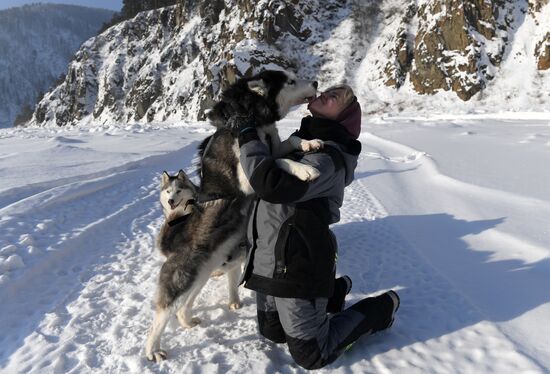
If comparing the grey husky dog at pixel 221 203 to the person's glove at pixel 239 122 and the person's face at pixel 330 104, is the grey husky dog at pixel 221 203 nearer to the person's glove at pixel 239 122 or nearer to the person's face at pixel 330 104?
the person's glove at pixel 239 122

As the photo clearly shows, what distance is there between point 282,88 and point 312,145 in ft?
2.86

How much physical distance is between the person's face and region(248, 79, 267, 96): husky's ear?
1.85 ft

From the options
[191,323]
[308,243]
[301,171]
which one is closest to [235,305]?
[191,323]

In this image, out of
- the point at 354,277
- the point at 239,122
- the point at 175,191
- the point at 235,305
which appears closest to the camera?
the point at 239,122

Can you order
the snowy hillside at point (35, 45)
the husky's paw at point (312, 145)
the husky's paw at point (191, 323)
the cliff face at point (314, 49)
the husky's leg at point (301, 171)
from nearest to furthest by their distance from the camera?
1. the husky's leg at point (301, 171)
2. the husky's paw at point (312, 145)
3. the husky's paw at point (191, 323)
4. the cliff face at point (314, 49)
5. the snowy hillside at point (35, 45)

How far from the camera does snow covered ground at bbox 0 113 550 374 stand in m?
2.67

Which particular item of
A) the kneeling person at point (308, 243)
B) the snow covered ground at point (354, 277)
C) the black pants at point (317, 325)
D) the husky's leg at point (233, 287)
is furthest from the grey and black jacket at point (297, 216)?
the husky's leg at point (233, 287)

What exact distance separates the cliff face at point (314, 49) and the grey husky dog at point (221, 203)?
36.1ft

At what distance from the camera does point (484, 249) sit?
4211mm

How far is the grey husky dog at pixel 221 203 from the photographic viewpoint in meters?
2.88

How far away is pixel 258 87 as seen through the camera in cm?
317

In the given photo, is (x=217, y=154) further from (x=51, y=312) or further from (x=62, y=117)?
(x=62, y=117)

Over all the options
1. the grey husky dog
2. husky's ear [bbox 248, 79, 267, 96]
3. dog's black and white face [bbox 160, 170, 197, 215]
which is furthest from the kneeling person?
dog's black and white face [bbox 160, 170, 197, 215]

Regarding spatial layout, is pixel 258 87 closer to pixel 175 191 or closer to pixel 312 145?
pixel 312 145
